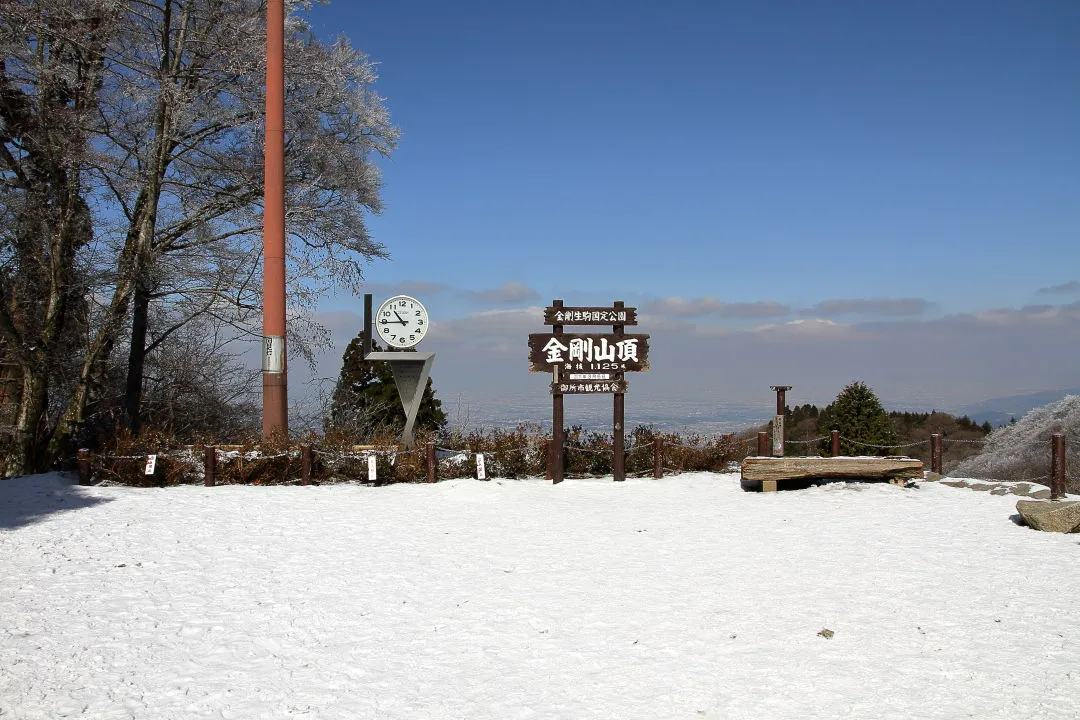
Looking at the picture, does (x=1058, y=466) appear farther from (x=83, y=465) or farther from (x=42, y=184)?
(x=42, y=184)

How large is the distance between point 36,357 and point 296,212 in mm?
5573

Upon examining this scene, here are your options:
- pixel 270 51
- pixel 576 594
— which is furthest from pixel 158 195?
pixel 576 594

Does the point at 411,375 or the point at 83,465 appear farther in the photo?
the point at 411,375

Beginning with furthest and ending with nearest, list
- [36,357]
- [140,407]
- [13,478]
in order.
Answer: [140,407], [36,357], [13,478]

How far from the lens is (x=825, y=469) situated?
13.7m

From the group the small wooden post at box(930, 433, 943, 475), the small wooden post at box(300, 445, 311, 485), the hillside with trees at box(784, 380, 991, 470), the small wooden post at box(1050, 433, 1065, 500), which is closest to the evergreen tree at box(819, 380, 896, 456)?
the hillside with trees at box(784, 380, 991, 470)

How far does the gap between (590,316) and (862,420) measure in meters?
12.8

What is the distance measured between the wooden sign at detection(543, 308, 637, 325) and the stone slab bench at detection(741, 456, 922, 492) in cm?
364

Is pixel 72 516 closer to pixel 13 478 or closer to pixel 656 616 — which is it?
pixel 13 478

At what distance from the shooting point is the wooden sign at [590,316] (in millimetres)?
15047

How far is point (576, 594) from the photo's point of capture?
7.71 meters

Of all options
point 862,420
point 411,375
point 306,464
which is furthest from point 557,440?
point 862,420

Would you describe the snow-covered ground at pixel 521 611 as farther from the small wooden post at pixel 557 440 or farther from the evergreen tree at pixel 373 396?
the evergreen tree at pixel 373 396

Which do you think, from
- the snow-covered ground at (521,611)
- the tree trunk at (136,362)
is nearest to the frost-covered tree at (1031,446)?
the snow-covered ground at (521,611)
